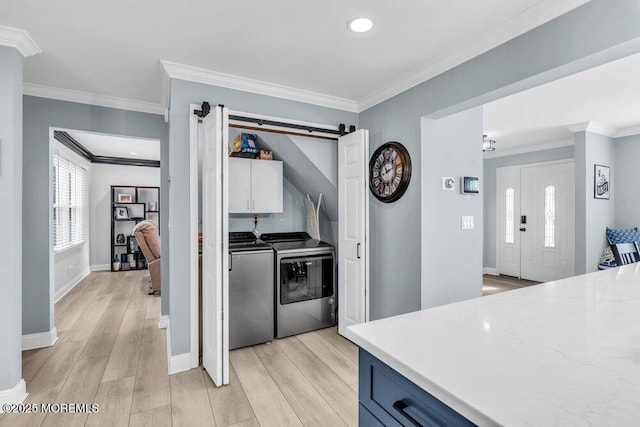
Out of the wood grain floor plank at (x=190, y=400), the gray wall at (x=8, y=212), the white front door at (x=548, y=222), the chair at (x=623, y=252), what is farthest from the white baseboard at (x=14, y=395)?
the white front door at (x=548, y=222)

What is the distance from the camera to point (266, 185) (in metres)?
3.77

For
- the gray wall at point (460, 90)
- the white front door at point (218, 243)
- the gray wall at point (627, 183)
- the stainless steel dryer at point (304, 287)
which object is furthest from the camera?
the gray wall at point (627, 183)

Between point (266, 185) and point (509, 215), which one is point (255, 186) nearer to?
point (266, 185)

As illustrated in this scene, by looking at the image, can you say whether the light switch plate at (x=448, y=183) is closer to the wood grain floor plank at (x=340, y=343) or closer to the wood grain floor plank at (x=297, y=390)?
the wood grain floor plank at (x=340, y=343)

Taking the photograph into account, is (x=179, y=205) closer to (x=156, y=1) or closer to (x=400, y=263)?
(x=156, y=1)

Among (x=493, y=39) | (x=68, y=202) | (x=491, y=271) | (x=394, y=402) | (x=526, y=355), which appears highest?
(x=493, y=39)

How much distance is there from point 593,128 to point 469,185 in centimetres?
313

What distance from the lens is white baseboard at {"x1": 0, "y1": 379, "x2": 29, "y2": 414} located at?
2.09m

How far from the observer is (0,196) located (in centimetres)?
208

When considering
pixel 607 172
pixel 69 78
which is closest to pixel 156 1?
pixel 69 78

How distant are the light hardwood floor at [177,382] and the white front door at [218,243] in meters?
0.24

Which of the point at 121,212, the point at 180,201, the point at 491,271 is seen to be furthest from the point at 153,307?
the point at 491,271

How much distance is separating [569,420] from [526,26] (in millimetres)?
2098

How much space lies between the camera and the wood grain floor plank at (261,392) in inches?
79.9
